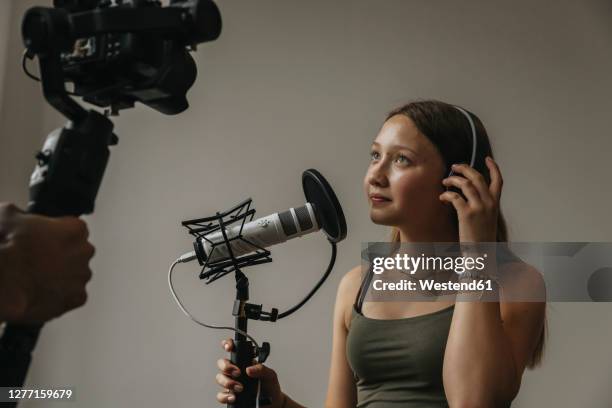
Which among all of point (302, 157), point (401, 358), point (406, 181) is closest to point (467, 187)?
point (406, 181)

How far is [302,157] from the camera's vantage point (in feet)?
6.50

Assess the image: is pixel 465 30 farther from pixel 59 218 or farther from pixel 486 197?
pixel 59 218

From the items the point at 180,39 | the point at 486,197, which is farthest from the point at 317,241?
the point at 180,39

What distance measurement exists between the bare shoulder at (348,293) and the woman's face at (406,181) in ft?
0.75

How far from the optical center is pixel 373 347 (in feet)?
3.97

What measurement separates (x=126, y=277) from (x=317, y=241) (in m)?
0.68

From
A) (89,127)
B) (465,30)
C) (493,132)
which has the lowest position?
(89,127)

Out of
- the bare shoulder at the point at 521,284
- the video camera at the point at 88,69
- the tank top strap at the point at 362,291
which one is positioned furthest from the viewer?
the tank top strap at the point at 362,291

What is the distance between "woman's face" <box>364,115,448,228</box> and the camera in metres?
1.21

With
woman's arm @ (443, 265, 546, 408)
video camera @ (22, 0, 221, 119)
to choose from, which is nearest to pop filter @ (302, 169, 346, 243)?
woman's arm @ (443, 265, 546, 408)

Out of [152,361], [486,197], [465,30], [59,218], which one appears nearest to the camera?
[59,218]

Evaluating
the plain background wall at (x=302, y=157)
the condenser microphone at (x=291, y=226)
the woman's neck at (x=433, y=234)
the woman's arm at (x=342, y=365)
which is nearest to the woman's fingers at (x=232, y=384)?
the condenser microphone at (x=291, y=226)

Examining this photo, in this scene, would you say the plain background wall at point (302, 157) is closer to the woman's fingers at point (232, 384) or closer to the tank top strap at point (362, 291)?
the tank top strap at point (362, 291)

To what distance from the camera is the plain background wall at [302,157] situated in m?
1.74
